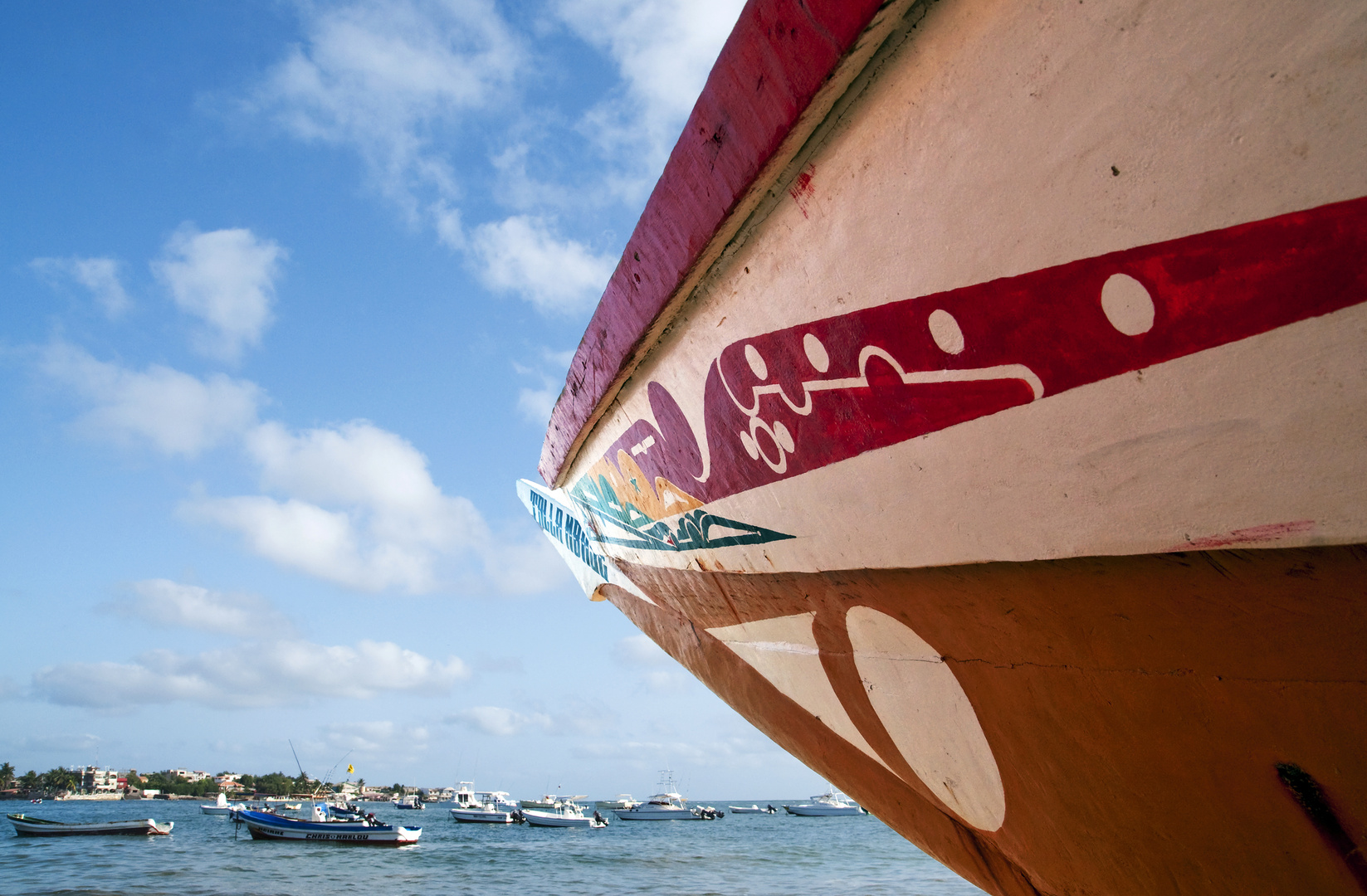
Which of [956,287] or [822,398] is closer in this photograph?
[956,287]

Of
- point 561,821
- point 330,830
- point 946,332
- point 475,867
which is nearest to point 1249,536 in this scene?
point 946,332

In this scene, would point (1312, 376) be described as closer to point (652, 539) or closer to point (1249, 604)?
point (1249, 604)

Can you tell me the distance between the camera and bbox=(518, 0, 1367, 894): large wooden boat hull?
0.81 m

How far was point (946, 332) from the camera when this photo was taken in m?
1.14

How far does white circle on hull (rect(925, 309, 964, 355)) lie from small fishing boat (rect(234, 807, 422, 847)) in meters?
37.9

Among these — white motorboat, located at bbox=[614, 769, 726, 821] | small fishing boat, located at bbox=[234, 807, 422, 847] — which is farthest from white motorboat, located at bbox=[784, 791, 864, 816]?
small fishing boat, located at bbox=[234, 807, 422, 847]

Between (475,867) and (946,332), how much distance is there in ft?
113

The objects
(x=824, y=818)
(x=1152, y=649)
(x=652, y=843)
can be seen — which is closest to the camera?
(x=1152, y=649)

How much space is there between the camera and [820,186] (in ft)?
4.27

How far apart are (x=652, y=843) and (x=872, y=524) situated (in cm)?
4841

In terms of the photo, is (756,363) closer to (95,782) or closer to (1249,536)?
(1249,536)

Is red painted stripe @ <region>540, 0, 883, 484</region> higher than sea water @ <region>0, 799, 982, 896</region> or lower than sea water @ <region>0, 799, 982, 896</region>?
higher

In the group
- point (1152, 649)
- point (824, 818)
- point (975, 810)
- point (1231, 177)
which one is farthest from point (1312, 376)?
point (824, 818)

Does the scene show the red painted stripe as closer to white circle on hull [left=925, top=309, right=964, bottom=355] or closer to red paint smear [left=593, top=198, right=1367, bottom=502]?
red paint smear [left=593, top=198, right=1367, bottom=502]
